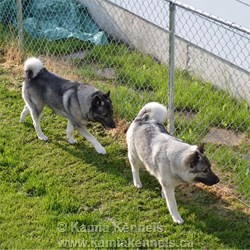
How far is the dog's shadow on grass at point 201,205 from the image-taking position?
4516 mm

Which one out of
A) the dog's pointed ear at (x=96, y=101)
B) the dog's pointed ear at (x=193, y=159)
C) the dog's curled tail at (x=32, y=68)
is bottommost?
the dog's curled tail at (x=32, y=68)

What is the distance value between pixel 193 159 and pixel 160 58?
3.18 meters

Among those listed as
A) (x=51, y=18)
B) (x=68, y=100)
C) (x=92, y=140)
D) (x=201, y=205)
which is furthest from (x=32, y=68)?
(x=51, y=18)

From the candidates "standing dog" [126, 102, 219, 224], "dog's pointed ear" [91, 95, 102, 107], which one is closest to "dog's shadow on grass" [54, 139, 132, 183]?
"standing dog" [126, 102, 219, 224]

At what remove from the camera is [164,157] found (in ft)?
15.1

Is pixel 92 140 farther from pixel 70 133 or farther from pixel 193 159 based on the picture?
pixel 193 159

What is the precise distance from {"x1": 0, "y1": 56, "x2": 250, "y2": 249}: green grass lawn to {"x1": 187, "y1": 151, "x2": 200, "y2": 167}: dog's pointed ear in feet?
1.92

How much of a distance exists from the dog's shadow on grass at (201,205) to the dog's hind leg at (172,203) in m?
0.08

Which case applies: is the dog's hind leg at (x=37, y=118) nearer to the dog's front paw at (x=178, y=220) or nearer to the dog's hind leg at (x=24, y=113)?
the dog's hind leg at (x=24, y=113)

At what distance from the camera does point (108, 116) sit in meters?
5.55

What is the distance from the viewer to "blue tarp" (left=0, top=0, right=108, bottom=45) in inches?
324

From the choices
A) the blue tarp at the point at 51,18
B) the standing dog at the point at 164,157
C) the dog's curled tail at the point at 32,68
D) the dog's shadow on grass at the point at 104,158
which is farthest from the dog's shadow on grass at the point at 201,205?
the blue tarp at the point at 51,18

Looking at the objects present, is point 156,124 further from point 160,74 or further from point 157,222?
point 160,74

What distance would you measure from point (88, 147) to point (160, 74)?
1.39 metres
